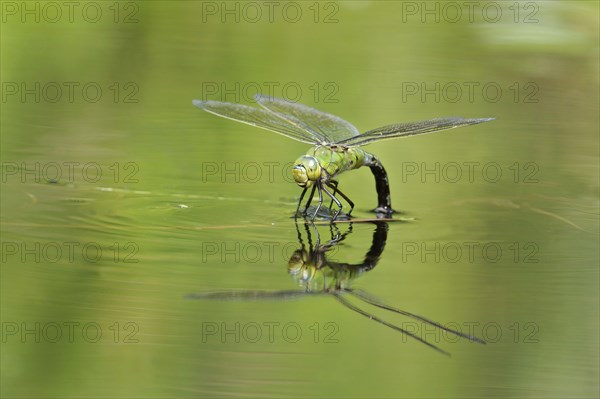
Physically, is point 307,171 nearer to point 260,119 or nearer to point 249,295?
point 260,119

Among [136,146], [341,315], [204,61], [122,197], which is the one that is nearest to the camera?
[341,315]

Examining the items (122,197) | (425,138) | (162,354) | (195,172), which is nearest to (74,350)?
(162,354)

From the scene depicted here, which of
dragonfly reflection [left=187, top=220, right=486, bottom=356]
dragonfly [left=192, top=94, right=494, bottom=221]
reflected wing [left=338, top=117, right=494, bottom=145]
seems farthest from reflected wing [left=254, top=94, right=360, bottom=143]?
dragonfly reflection [left=187, top=220, right=486, bottom=356]

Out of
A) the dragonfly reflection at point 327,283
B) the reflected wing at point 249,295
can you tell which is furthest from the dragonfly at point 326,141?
the reflected wing at point 249,295

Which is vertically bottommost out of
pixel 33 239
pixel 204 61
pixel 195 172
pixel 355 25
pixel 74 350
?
pixel 74 350

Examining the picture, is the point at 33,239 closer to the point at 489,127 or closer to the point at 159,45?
the point at 489,127

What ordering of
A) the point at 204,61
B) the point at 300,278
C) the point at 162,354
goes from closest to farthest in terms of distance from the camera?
the point at 162,354 → the point at 300,278 → the point at 204,61

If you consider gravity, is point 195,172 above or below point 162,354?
above

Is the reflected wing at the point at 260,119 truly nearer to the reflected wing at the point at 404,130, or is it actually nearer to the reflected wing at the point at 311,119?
the reflected wing at the point at 311,119
